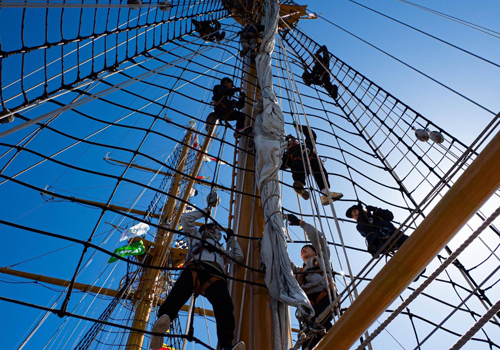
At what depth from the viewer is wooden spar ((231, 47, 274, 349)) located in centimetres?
225

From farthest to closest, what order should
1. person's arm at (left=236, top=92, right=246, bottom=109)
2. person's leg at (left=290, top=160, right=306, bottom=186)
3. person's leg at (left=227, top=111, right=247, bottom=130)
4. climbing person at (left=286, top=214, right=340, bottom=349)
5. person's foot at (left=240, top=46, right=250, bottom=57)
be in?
person's foot at (left=240, top=46, right=250, bottom=57) < person's arm at (left=236, top=92, right=246, bottom=109) < person's leg at (left=227, top=111, right=247, bottom=130) < person's leg at (left=290, top=160, right=306, bottom=186) < climbing person at (left=286, top=214, right=340, bottom=349)

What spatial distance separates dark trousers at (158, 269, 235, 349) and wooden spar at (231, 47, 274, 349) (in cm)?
10

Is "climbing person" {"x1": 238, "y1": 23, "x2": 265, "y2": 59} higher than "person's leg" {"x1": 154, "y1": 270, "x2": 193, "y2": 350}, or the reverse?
"climbing person" {"x1": 238, "y1": 23, "x2": 265, "y2": 59}

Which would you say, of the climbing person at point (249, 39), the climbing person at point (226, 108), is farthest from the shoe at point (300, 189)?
the climbing person at point (249, 39)

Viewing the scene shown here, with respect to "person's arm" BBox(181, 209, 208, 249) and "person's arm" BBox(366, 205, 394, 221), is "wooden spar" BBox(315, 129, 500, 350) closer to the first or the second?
"person's arm" BBox(181, 209, 208, 249)

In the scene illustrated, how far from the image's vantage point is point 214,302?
7.68ft

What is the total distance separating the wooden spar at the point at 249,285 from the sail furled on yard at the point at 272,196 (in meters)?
0.14

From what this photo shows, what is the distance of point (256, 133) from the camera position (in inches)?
134

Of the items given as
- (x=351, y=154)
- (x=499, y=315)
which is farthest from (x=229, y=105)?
(x=499, y=315)

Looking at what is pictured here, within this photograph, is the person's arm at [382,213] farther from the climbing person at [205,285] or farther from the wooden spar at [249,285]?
the climbing person at [205,285]

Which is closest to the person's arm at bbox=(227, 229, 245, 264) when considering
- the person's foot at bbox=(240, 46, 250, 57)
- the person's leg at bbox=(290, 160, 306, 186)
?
the person's leg at bbox=(290, 160, 306, 186)

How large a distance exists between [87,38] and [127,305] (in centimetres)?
617

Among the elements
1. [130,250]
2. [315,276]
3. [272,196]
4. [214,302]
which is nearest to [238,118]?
[272,196]

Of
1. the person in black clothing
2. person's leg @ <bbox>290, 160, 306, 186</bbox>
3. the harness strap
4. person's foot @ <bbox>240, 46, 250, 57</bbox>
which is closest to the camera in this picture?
the harness strap
